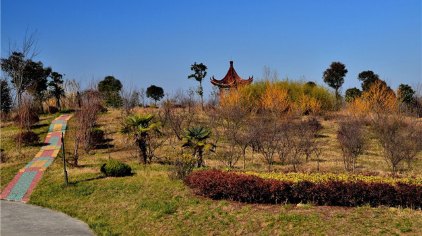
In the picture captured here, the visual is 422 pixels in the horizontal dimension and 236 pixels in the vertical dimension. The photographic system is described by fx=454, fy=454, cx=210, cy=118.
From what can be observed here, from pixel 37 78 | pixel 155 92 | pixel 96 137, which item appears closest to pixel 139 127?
pixel 96 137

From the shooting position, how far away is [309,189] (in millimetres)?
13438

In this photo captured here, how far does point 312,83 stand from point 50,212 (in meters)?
43.1

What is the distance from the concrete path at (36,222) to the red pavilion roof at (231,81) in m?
35.6

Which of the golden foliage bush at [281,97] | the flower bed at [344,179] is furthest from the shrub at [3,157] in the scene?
the flower bed at [344,179]

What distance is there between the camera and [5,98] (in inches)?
1982

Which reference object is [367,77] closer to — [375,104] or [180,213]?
[375,104]

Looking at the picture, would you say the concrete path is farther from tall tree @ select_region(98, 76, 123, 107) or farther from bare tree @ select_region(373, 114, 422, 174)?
tall tree @ select_region(98, 76, 123, 107)

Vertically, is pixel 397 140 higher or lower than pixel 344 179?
higher

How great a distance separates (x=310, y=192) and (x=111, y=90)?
47168 millimetres

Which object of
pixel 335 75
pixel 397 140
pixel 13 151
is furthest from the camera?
pixel 335 75

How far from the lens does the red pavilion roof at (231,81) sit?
170 feet

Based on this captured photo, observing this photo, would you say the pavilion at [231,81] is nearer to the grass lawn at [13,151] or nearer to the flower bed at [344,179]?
the grass lawn at [13,151]

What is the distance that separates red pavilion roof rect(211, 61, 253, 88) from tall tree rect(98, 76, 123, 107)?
11267 millimetres

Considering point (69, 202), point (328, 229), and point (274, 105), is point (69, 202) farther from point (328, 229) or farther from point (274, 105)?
point (274, 105)
